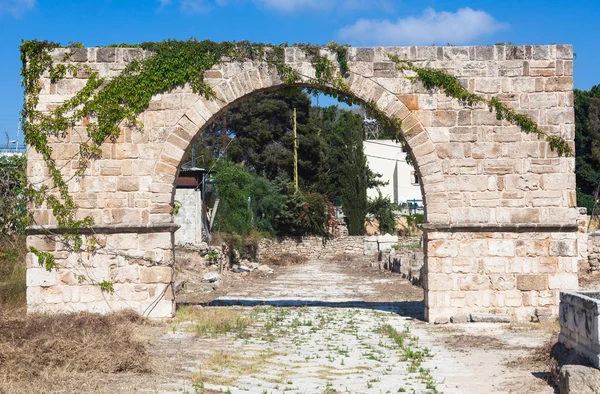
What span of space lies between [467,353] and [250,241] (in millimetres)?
19001

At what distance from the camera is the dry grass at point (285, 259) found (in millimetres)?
28891

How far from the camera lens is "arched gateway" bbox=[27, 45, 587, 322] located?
34.4 ft

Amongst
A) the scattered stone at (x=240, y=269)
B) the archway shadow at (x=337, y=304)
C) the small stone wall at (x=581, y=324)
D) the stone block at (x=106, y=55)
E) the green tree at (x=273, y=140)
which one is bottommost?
the scattered stone at (x=240, y=269)

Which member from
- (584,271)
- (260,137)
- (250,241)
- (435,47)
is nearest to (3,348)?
(435,47)

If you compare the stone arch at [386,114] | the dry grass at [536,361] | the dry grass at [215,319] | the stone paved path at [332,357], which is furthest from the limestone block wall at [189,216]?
the dry grass at [536,361]

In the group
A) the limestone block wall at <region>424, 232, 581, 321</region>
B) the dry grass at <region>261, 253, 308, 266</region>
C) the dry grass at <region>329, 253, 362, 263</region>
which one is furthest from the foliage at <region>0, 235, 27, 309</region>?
the dry grass at <region>329, 253, 362, 263</region>

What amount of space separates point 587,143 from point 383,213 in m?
15.7

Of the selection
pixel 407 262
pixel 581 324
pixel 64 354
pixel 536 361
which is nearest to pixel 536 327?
pixel 536 361

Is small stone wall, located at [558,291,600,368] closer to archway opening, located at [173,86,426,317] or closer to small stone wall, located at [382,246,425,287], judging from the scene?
archway opening, located at [173,86,426,317]

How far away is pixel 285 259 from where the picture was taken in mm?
29922

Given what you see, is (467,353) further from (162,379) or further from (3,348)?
(3,348)

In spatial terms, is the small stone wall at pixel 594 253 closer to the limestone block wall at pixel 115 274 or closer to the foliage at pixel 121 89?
the foliage at pixel 121 89

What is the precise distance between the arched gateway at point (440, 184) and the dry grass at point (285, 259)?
1815cm

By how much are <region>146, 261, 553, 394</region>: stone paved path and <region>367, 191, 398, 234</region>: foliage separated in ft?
77.6
